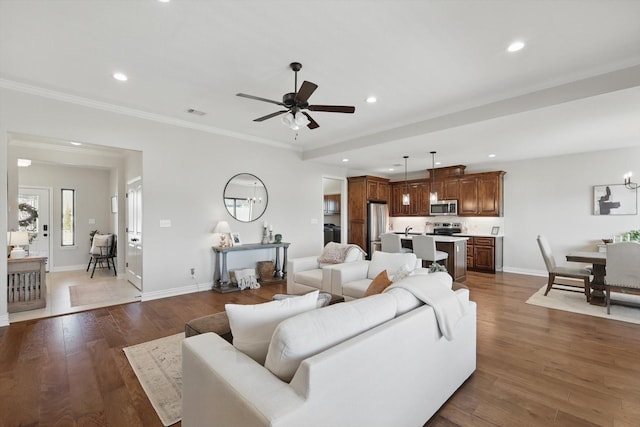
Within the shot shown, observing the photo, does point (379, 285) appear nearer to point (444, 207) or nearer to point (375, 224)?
point (375, 224)

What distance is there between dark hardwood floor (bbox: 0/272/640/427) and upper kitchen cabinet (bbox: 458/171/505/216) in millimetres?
3503

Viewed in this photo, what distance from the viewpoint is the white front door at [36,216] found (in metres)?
6.58

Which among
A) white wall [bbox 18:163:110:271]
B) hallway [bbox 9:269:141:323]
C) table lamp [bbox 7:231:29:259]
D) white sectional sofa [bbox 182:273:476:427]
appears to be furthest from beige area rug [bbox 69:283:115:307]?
white sectional sofa [bbox 182:273:476:427]

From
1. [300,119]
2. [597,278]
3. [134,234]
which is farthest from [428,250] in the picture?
[134,234]

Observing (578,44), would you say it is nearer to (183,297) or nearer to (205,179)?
(205,179)

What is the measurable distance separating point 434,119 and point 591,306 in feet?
11.5

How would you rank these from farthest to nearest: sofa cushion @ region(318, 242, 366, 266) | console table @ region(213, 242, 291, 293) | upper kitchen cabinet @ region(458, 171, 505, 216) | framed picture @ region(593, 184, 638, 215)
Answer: upper kitchen cabinet @ region(458, 171, 505, 216) < framed picture @ region(593, 184, 638, 215) < console table @ region(213, 242, 291, 293) < sofa cushion @ region(318, 242, 366, 266)

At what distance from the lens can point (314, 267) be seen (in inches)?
190

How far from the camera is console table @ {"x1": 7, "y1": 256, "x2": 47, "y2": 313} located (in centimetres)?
394

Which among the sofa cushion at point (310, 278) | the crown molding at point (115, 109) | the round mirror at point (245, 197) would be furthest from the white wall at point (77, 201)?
the sofa cushion at point (310, 278)

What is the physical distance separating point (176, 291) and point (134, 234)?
60.1 inches

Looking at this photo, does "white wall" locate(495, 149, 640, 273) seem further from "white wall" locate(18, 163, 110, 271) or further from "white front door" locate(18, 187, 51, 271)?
"white front door" locate(18, 187, 51, 271)

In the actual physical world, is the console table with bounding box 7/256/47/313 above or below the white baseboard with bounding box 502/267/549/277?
above

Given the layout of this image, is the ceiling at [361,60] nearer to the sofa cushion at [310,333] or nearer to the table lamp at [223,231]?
the table lamp at [223,231]
